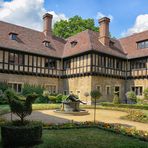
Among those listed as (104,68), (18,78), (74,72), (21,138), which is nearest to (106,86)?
(104,68)

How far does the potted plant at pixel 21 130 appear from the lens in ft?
26.4

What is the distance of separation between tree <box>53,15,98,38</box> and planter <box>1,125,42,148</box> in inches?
1503

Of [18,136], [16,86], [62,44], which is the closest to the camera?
[18,136]

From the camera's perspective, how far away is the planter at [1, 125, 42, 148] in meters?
8.03

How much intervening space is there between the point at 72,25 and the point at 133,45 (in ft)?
50.3

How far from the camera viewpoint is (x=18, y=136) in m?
8.03

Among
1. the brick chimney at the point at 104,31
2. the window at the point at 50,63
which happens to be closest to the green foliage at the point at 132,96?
the brick chimney at the point at 104,31

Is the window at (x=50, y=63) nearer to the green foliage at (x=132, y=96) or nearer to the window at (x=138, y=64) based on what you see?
the green foliage at (x=132, y=96)

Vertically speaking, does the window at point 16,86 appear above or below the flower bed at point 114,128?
above

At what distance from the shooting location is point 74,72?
103 ft

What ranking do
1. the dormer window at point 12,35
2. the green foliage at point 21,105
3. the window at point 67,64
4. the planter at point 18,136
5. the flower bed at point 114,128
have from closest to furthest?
the planter at point 18,136, the green foliage at point 21,105, the flower bed at point 114,128, the dormer window at point 12,35, the window at point 67,64

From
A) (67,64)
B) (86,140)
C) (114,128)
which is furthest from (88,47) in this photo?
(86,140)

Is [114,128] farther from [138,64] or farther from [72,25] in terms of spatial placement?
[72,25]

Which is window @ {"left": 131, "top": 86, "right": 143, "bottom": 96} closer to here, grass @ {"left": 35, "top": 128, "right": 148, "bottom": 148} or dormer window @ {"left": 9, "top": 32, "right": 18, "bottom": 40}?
dormer window @ {"left": 9, "top": 32, "right": 18, "bottom": 40}
